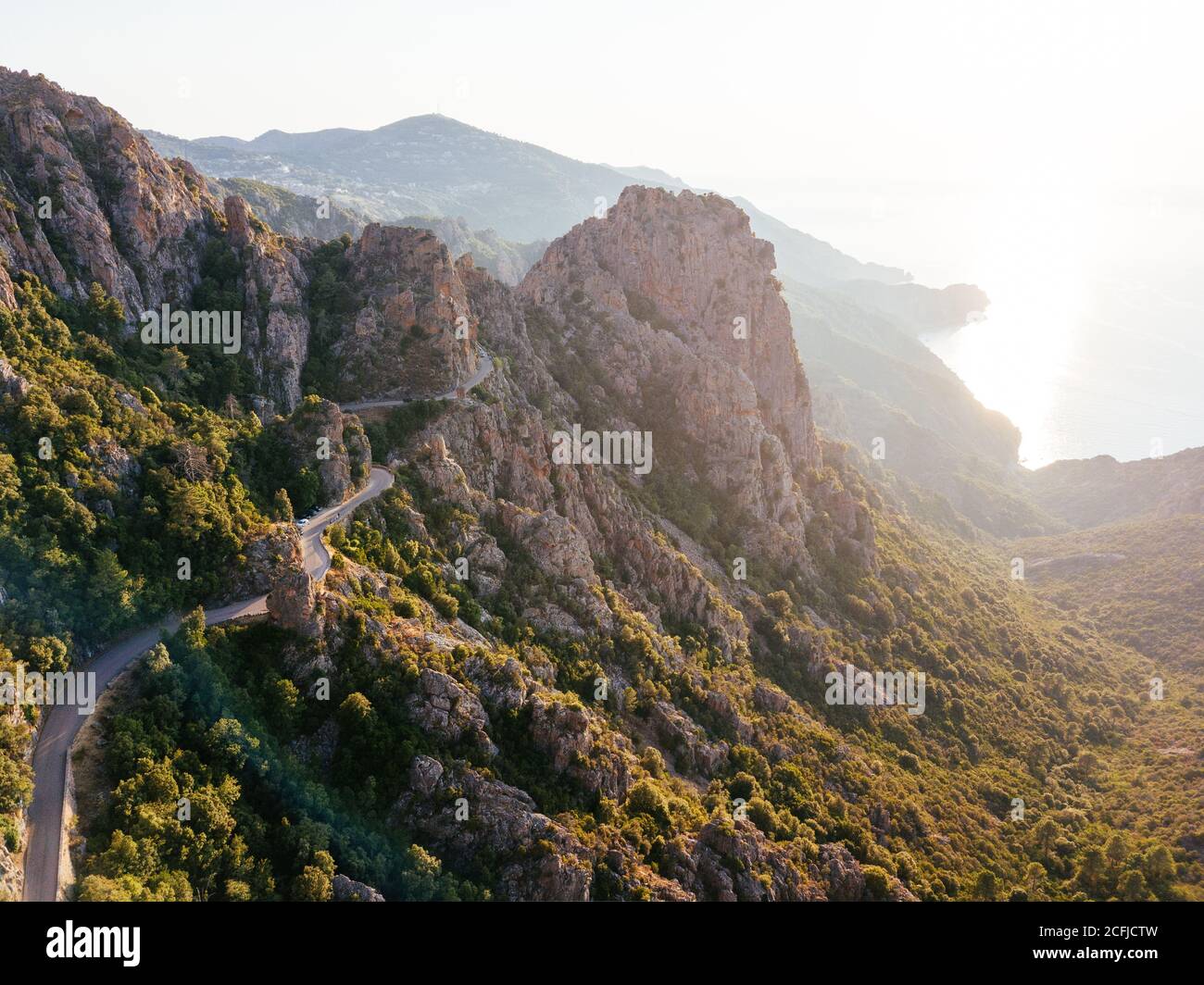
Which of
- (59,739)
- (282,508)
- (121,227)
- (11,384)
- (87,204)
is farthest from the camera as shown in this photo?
(121,227)

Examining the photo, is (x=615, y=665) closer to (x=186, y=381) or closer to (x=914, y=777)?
(x=914, y=777)

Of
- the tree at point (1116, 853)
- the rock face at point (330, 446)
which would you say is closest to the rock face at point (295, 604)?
the rock face at point (330, 446)

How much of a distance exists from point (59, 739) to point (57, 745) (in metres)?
0.47

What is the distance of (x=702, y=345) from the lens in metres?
129

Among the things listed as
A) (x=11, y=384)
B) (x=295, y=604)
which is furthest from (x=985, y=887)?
(x=11, y=384)

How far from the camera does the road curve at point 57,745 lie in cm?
3209

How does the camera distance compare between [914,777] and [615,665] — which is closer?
[615,665]

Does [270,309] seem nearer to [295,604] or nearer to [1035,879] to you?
[295,604]

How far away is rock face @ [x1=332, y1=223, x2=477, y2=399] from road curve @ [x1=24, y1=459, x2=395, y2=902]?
33.1 meters

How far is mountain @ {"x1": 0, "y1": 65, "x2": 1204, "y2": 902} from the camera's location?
140ft

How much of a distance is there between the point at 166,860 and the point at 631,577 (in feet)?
186

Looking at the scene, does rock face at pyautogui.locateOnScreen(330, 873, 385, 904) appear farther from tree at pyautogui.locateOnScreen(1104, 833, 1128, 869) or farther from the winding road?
tree at pyautogui.locateOnScreen(1104, 833, 1128, 869)

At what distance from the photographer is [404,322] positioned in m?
89.1
